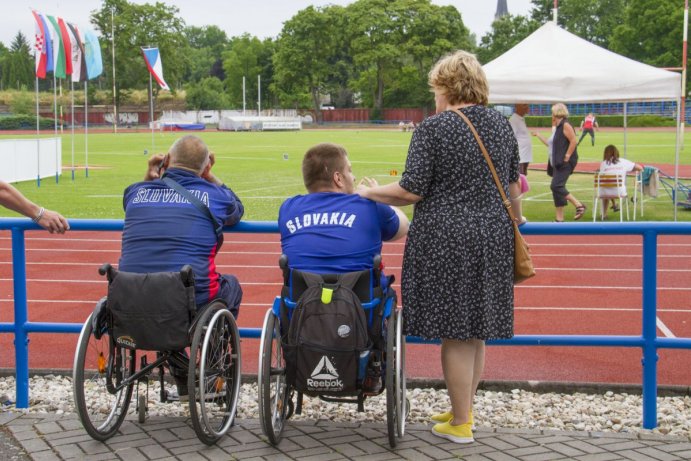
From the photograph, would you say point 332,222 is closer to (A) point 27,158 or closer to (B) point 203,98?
(A) point 27,158

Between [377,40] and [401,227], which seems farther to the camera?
[377,40]

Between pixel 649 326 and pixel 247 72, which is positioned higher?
pixel 247 72

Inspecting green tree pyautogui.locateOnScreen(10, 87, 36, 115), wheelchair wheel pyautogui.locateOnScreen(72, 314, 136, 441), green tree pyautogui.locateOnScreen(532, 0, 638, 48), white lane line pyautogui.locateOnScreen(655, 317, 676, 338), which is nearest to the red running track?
white lane line pyautogui.locateOnScreen(655, 317, 676, 338)

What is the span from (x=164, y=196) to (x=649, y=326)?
96.5 inches

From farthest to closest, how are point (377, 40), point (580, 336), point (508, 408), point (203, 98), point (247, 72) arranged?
point (247, 72), point (203, 98), point (377, 40), point (508, 408), point (580, 336)

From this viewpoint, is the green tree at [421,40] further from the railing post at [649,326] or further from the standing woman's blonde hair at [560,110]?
the railing post at [649,326]

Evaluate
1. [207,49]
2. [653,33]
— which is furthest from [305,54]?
[207,49]

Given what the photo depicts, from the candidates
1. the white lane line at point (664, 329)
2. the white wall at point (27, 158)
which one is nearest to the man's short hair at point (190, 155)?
the white lane line at point (664, 329)

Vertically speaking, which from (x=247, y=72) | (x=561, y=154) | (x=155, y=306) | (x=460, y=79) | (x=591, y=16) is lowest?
(x=155, y=306)

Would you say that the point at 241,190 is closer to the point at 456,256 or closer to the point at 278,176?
the point at 278,176

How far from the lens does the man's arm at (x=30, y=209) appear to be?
180 inches

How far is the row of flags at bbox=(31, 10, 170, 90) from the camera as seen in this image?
902 inches

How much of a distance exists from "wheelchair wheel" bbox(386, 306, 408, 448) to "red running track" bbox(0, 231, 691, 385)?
1883mm

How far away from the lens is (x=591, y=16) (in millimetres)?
108000
